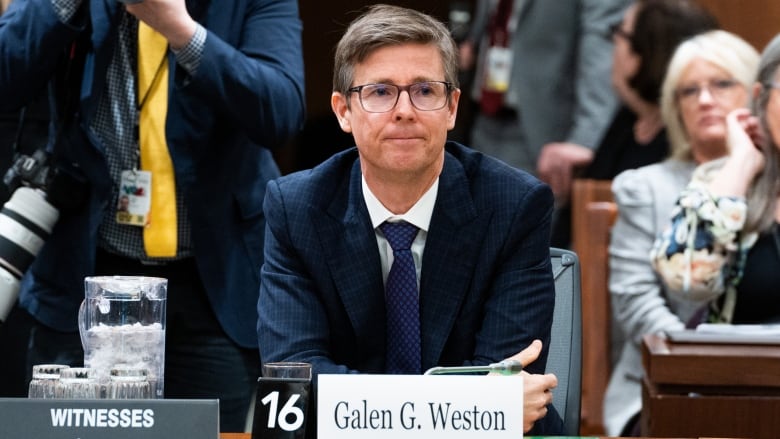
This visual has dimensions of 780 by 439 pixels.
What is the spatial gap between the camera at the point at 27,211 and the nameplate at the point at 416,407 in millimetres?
1042

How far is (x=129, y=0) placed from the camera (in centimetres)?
270

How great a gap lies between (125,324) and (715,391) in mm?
1288

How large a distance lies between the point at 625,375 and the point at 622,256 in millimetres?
325

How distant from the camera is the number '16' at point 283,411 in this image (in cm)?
195

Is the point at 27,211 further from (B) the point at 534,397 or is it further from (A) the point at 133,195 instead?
(B) the point at 534,397

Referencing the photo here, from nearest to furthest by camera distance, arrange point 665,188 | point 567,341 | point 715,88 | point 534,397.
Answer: point 534,397 → point 567,341 → point 665,188 → point 715,88

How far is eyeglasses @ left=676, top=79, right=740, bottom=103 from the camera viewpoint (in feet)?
13.5

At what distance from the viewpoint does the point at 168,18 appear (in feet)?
8.95

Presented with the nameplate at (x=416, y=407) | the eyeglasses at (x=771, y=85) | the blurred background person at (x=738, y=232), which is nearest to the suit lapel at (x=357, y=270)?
the nameplate at (x=416, y=407)

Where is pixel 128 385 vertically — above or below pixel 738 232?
below

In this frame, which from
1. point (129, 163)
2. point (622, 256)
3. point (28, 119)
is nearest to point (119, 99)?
point (129, 163)

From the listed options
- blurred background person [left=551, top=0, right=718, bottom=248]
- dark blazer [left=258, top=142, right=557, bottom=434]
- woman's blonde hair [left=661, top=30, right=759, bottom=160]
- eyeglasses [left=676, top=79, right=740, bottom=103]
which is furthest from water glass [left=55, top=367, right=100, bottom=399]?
blurred background person [left=551, top=0, right=718, bottom=248]

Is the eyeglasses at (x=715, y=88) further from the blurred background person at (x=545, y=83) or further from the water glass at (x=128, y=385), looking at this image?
the water glass at (x=128, y=385)

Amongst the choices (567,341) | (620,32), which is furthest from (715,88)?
(567,341)
